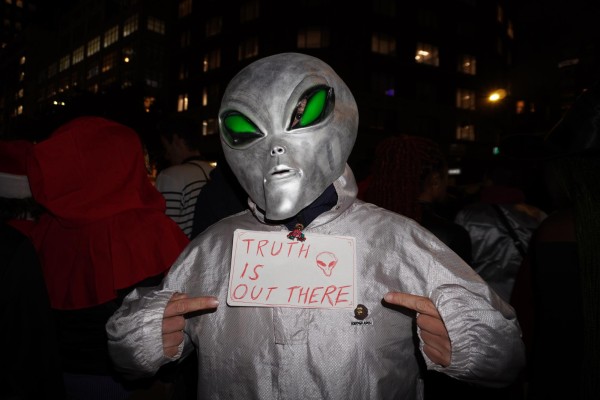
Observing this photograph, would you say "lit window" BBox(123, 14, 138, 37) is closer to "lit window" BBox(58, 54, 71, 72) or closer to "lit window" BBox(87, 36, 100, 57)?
"lit window" BBox(87, 36, 100, 57)

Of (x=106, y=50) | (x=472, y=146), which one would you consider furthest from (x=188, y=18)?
(x=472, y=146)

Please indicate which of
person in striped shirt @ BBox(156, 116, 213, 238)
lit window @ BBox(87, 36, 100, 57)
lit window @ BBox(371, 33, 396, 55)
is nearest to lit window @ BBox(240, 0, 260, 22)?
lit window @ BBox(371, 33, 396, 55)

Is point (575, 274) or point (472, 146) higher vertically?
point (472, 146)

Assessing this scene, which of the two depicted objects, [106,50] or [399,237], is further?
[106,50]

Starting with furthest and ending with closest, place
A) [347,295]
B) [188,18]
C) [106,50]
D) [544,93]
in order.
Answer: [106,50]
[188,18]
[544,93]
[347,295]

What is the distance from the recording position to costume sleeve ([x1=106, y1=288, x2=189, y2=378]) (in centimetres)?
127

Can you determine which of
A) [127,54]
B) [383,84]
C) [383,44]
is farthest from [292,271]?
[127,54]

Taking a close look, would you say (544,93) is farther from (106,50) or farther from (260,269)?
Result: (106,50)

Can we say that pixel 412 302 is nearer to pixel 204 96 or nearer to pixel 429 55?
pixel 204 96

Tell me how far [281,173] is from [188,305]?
55cm

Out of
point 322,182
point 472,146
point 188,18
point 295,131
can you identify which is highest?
point 188,18

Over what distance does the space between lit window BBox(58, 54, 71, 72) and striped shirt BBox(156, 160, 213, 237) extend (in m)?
50.8

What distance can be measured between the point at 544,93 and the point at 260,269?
22.9 metres

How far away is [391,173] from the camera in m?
2.68
